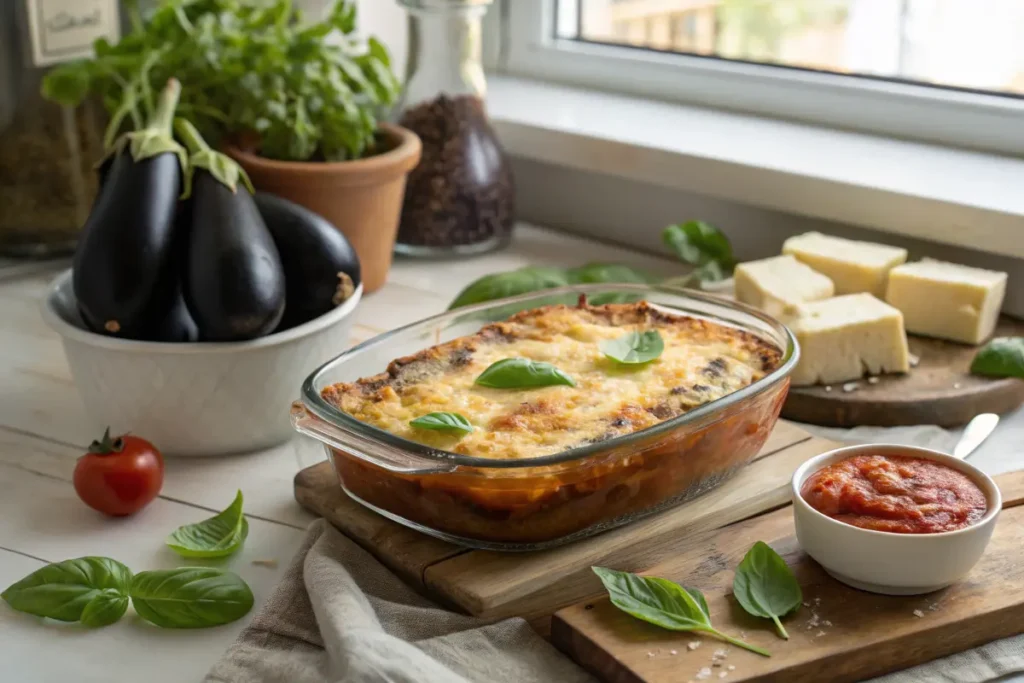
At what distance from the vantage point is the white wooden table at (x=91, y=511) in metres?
1.01

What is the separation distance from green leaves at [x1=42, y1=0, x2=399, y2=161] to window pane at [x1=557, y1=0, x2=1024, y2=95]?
702 millimetres

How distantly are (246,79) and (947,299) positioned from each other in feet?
3.10

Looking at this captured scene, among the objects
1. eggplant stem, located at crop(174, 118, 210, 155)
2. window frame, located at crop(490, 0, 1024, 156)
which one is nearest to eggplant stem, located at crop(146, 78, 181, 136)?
eggplant stem, located at crop(174, 118, 210, 155)

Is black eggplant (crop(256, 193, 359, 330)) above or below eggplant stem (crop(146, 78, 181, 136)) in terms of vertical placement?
below

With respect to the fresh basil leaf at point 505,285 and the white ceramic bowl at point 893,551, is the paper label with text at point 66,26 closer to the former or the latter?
the fresh basil leaf at point 505,285

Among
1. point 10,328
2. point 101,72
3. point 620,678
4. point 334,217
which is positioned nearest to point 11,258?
point 10,328

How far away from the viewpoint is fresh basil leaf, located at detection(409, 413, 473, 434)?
1.06 meters

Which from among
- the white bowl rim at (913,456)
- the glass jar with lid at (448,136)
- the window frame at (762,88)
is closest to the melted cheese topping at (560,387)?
the white bowl rim at (913,456)

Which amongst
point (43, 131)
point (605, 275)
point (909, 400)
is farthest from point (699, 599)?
point (43, 131)

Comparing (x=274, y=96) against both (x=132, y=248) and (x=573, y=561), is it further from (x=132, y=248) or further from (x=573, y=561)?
(x=573, y=561)

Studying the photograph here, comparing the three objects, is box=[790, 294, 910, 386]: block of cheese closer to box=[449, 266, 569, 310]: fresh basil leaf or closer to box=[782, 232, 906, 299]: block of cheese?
box=[782, 232, 906, 299]: block of cheese

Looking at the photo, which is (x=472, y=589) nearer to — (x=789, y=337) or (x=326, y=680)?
(x=326, y=680)

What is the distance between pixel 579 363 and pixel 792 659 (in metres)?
0.38

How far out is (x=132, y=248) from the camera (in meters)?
1.23
